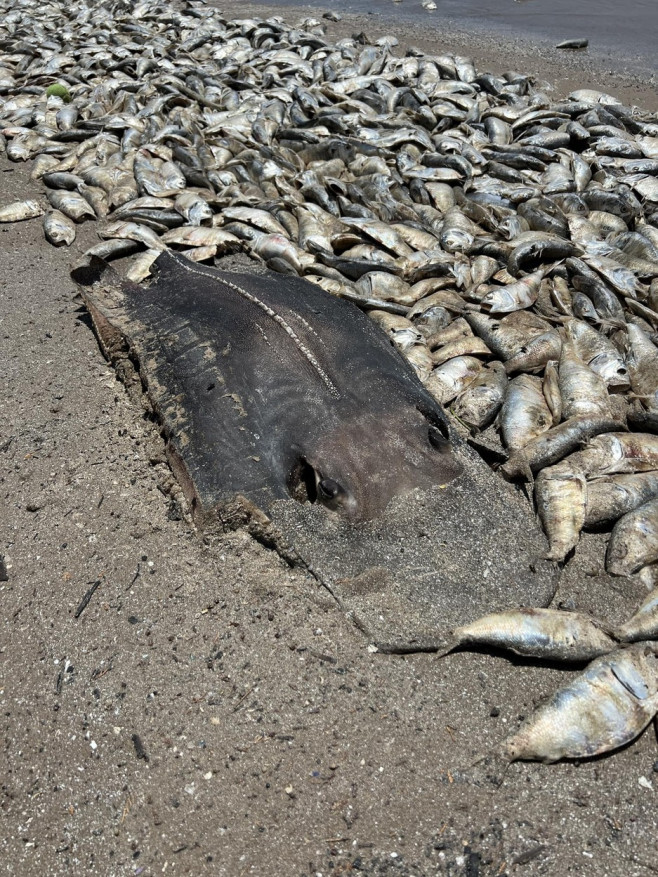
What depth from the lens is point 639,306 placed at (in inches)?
251

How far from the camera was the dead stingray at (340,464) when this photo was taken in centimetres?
375

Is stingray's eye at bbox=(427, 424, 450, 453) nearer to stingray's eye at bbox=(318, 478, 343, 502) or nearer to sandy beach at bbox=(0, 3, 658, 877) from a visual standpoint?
stingray's eye at bbox=(318, 478, 343, 502)

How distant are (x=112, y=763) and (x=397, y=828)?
1398 millimetres

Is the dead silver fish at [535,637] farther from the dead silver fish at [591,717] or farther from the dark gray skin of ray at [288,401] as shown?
the dark gray skin of ray at [288,401]

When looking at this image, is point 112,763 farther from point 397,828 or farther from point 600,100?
point 600,100

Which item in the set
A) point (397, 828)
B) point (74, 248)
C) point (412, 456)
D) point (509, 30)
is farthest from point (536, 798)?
point (509, 30)

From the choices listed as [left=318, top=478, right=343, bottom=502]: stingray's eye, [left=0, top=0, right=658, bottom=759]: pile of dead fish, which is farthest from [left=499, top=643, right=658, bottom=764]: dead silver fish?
[left=318, top=478, right=343, bottom=502]: stingray's eye

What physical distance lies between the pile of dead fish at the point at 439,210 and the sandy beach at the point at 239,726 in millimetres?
328

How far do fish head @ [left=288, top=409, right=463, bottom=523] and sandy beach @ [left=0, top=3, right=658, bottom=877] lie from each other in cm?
49

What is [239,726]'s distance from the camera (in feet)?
11.5

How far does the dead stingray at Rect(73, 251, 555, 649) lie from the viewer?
375 cm

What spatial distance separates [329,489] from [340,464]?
0.61 feet

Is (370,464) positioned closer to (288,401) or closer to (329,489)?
(329,489)

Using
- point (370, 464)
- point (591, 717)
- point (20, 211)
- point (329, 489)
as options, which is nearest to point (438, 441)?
point (370, 464)
